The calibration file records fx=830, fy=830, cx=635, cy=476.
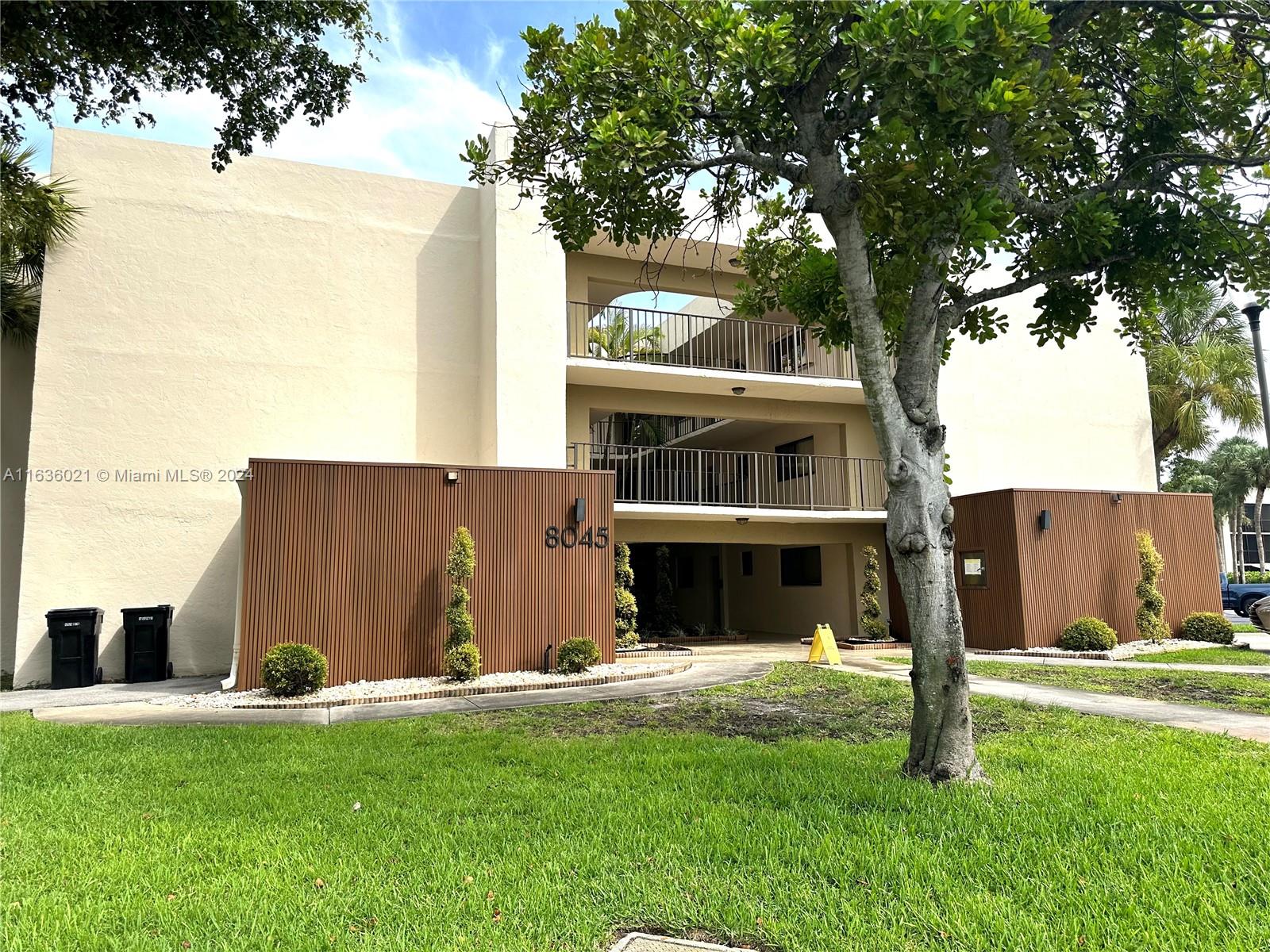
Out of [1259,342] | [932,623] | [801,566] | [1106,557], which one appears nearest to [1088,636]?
[1106,557]

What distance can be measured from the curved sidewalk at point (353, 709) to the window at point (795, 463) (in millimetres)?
9722

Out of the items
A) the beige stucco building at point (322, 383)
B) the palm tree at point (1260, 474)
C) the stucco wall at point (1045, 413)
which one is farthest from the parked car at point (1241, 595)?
the palm tree at point (1260, 474)

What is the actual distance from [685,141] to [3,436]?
13161 millimetres

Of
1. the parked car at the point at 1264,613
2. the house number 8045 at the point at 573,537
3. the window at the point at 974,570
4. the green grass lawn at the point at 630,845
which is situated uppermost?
the house number 8045 at the point at 573,537

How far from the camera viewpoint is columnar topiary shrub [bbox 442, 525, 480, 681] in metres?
11.5

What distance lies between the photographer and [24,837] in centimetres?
455

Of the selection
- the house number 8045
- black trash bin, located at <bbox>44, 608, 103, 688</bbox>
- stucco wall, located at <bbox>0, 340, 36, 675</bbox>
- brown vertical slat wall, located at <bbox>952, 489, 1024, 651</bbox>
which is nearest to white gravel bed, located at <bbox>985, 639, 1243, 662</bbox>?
brown vertical slat wall, located at <bbox>952, 489, 1024, 651</bbox>

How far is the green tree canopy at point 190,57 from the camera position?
632cm

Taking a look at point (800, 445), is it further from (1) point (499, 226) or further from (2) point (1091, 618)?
(1) point (499, 226)

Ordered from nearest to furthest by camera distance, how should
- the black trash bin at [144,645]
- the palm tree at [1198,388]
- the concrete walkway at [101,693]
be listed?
the concrete walkway at [101,693]
the black trash bin at [144,645]
the palm tree at [1198,388]

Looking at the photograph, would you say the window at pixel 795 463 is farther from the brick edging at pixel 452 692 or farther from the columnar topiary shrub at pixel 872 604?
the brick edging at pixel 452 692

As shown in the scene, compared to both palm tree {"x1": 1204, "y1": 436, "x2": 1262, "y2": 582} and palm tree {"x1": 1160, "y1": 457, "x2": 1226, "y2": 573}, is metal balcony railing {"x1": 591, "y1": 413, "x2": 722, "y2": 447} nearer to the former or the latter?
palm tree {"x1": 1160, "y1": 457, "x2": 1226, "y2": 573}

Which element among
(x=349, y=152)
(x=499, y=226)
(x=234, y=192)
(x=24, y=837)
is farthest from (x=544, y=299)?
(x=24, y=837)

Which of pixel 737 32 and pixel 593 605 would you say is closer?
pixel 737 32
